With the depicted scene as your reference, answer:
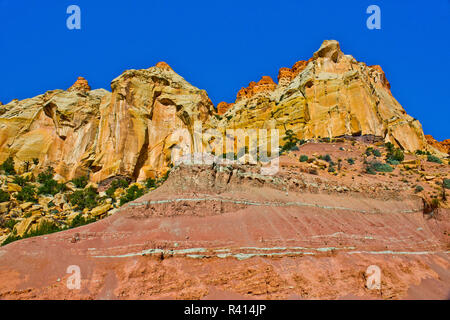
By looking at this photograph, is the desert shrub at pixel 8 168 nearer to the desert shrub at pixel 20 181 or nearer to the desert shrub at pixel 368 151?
the desert shrub at pixel 20 181

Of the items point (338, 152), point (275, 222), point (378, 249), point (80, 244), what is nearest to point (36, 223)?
point (80, 244)

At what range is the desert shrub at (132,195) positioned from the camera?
32.6 m

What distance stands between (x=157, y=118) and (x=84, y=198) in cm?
1794

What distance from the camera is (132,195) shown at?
3359 centimetres

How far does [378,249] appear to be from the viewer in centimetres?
1391

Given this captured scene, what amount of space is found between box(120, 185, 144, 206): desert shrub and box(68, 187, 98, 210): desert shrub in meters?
3.96

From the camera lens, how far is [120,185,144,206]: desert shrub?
32562 mm

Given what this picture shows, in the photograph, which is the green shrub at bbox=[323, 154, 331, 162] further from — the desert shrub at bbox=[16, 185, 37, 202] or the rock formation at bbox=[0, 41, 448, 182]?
the desert shrub at bbox=[16, 185, 37, 202]

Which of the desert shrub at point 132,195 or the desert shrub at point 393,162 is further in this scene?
the desert shrub at point 132,195

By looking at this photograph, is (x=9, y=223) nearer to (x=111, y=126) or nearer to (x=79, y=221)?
(x=79, y=221)

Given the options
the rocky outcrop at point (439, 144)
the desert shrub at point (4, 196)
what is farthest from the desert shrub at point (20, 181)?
the rocky outcrop at point (439, 144)

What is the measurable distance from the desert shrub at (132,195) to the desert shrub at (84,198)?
156 inches

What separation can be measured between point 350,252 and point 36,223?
2634 centimetres

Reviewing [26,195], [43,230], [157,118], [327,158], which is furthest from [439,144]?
[26,195]
